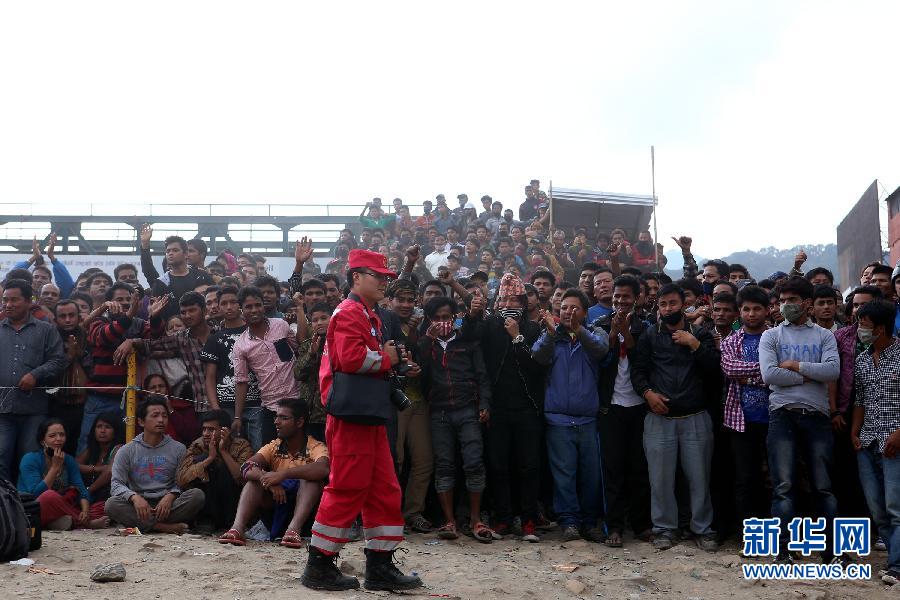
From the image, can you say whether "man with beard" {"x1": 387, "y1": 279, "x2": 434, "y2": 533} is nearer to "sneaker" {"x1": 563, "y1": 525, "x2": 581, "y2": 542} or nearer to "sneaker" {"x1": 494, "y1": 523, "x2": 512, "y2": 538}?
"sneaker" {"x1": 494, "y1": 523, "x2": 512, "y2": 538}

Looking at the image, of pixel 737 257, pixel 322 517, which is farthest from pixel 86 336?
pixel 737 257

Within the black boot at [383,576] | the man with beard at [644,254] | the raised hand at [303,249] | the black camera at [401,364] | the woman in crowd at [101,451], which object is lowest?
the black boot at [383,576]

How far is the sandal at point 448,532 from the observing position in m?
6.93

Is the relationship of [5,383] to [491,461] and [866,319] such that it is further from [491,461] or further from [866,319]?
[866,319]

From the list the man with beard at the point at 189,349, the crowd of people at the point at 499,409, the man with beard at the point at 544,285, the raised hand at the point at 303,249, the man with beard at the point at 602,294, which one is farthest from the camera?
the man with beard at the point at 544,285

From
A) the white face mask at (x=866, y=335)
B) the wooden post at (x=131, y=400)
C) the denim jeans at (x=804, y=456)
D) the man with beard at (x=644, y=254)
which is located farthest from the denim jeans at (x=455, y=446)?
the man with beard at (x=644, y=254)

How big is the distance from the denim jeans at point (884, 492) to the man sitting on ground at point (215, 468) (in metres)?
5.06

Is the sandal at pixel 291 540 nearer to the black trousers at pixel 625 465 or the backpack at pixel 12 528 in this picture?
the backpack at pixel 12 528

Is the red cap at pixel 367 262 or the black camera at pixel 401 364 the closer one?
the red cap at pixel 367 262

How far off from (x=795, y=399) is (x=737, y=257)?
2591 inches

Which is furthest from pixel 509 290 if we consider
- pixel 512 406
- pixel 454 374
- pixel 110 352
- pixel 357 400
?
pixel 110 352

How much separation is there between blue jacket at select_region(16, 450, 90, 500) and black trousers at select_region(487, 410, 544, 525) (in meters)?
3.62

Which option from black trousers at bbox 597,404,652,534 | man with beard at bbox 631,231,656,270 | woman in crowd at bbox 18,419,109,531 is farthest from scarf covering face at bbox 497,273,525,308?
man with beard at bbox 631,231,656,270

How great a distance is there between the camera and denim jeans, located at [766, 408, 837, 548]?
6125mm
